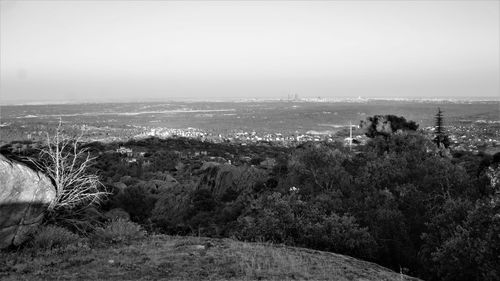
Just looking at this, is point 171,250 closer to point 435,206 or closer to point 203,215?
point 435,206

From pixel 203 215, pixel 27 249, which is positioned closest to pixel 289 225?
pixel 27 249

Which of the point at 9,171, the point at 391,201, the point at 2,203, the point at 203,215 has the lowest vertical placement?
the point at 203,215

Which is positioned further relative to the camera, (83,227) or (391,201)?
(391,201)

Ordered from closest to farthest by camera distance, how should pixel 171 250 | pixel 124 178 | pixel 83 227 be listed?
pixel 171 250 < pixel 83 227 < pixel 124 178

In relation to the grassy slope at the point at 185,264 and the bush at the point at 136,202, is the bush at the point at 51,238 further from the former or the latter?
the bush at the point at 136,202

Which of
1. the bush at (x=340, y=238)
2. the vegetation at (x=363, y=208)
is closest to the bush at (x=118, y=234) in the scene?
the vegetation at (x=363, y=208)

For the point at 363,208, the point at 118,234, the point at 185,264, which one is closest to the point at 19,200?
the point at 118,234

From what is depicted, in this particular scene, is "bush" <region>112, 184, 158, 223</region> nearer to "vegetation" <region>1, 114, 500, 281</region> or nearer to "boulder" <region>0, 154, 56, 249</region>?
"vegetation" <region>1, 114, 500, 281</region>
